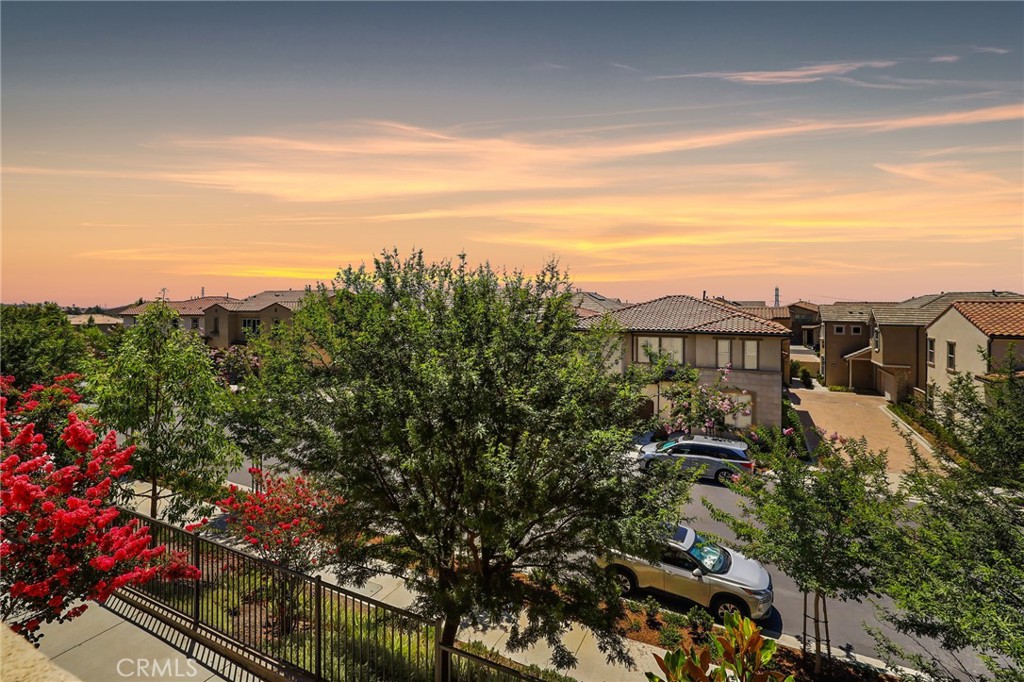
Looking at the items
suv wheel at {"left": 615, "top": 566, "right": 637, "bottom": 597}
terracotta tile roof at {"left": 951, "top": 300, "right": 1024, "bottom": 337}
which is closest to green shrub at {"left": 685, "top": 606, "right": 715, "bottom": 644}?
suv wheel at {"left": 615, "top": 566, "right": 637, "bottom": 597}

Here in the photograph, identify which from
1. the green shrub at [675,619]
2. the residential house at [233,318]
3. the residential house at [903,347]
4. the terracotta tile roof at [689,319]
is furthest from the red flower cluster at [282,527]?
the residential house at [233,318]

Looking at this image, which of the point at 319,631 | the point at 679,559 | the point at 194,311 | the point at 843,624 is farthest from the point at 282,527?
the point at 194,311

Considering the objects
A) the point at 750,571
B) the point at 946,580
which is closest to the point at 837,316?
the point at 750,571

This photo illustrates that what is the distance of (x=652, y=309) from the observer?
99.0ft

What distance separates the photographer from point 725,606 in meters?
10.5

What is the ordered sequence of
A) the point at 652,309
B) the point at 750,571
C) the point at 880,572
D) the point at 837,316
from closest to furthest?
1. the point at 880,572
2. the point at 750,571
3. the point at 652,309
4. the point at 837,316

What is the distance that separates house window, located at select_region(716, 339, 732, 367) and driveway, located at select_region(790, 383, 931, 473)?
5.46 metres

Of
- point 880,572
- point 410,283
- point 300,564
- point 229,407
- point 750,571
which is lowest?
point 750,571

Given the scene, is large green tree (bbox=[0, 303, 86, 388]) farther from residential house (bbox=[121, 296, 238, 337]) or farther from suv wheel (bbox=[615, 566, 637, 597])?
residential house (bbox=[121, 296, 238, 337])

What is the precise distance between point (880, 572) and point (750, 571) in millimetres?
3507

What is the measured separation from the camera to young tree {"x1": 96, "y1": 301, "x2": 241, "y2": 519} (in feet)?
34.8

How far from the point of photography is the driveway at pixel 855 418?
2373 cm

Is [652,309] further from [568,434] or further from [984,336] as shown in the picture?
[568,434]

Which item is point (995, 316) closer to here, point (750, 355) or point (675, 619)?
point (750, 355)
